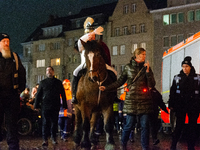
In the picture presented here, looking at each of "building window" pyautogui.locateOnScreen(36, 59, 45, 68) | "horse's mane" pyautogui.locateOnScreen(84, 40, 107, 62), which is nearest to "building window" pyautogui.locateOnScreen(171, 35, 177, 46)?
"building window" pyautogui.locateOnScreen(36, 59, 45, 68)

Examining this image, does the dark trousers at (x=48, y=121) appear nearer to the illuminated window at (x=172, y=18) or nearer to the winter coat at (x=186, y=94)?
the winter coat at (x=186, y=94)

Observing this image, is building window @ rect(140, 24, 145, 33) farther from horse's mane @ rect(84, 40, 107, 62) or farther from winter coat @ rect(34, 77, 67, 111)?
horse's mane @ rect(84, 40, 107, 62)

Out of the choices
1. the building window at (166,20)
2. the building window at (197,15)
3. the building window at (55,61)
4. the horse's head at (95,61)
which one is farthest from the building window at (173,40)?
the horse's head at (95,61)

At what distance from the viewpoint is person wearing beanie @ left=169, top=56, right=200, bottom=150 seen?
863 centimetres

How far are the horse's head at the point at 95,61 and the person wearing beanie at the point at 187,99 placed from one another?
1.80 metres

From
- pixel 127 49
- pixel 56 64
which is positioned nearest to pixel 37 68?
pixel 56 64

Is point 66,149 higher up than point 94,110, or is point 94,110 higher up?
point 94,110

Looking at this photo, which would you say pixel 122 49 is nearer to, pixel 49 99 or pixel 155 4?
pixel 155 4

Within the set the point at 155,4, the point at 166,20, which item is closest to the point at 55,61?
the point at 155,4

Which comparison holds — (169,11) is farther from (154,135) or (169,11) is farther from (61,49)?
(154,135)

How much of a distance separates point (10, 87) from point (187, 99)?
393 cm

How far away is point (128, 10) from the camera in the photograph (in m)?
53.4

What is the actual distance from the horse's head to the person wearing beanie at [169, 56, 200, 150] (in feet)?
5.90

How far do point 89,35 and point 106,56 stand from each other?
954 mm
